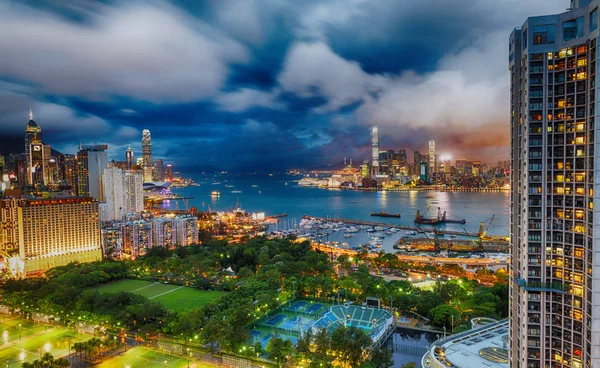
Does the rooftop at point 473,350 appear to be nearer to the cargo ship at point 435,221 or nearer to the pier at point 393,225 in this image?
the pier at point 393,225

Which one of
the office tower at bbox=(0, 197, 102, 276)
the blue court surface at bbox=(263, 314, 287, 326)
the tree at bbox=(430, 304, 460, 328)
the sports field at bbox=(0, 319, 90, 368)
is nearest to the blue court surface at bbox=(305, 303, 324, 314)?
the blue court surface at bbox=(263, 314, 287, 326)

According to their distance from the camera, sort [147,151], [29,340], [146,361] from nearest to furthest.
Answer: [146,361], [29,340], [147,151]

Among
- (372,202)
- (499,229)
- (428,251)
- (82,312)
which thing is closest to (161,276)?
(82,312)

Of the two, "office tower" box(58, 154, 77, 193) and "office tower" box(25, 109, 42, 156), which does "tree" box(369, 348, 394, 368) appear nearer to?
"office tower" box(58, 154, 77, 193)

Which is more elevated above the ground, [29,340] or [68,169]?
[68,169]

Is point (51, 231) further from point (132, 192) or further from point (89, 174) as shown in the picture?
point (89, 174)

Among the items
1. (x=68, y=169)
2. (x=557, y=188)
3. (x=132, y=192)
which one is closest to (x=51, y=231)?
(x=132, y=192)

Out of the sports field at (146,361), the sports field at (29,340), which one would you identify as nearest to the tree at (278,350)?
the sports field at (146,361)
